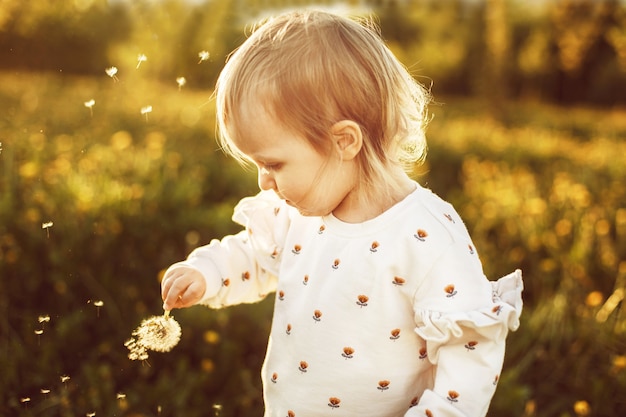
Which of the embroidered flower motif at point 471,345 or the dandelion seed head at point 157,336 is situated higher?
the embroidered flower motif at point 471,345

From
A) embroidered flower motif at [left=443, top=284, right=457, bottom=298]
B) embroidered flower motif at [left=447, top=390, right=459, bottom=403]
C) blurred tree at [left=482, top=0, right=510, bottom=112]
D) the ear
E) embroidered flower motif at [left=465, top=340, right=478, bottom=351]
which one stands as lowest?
blurred tree at [left=482, top=0, right=510, bottom=112]

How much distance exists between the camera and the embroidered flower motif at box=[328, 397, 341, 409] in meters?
1.60

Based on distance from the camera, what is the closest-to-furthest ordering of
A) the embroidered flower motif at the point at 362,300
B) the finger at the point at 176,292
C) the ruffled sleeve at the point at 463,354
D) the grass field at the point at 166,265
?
the ruffled sleeve at the point at 463,354
the embroidered flower motif at the point at 362,300
the finger at the point at 176,292
the grass field at the point at 166,265


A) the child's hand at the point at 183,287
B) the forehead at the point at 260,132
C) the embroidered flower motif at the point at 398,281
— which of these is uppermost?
the forehead at the point at 260,132

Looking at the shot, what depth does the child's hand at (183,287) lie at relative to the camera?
1.68 metres

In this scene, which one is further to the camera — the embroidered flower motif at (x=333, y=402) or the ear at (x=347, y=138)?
the embroidered flower motif at (x=333, y=402)

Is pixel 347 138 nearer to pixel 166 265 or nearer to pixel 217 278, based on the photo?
pixel 217 278

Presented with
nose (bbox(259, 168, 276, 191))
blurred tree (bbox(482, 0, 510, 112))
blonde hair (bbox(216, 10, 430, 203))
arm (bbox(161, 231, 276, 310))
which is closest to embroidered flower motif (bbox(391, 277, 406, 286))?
blonde hair (bbox(216, 10, 430, 203))

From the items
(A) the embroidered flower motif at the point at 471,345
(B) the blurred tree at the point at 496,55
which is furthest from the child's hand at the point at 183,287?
(B) the blurred tree at the point at 496,55

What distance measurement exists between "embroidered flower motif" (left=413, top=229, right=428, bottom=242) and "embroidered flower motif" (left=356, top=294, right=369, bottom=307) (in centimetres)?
18

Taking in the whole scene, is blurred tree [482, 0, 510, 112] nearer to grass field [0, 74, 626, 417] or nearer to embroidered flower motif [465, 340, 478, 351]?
Result: grass field [0, 74, 626, 417]

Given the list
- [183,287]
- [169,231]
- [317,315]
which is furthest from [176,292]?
[169,231]

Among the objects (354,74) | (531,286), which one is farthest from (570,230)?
(354,74)

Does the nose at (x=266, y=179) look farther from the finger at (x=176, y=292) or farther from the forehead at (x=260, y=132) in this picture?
the finger at (x=176, y=292)
